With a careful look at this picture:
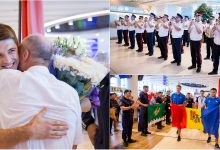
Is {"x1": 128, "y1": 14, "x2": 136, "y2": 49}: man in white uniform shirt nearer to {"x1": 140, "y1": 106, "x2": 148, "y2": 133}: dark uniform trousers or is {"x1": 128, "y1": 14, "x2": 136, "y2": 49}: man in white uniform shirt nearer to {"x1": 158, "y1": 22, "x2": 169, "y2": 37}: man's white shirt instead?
{"x1": 158, "y1": 22, "x2": 169, "y2": 37}: man's white shirt

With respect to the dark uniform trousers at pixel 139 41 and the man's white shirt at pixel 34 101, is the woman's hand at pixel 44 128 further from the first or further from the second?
the dark uniform trousers at pixel 139 41

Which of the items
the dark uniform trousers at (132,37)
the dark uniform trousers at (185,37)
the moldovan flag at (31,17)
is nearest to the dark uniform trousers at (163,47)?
the dark uniform trousers at (185,37)

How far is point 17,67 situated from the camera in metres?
1.54

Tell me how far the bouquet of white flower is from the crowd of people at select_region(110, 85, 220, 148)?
383 mm

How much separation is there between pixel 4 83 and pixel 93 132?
154cm

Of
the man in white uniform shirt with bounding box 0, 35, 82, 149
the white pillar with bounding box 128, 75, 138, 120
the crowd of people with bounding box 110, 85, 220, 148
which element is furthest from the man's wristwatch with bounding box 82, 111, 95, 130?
the man in white uniform shirt with bounding box 0, 35, 82, 149

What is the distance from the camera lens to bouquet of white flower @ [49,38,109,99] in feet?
6.26

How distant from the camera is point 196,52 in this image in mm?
2244

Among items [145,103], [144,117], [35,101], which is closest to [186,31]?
[145,103]

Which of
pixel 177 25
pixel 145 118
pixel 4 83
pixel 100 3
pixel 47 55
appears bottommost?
pixel 145 118

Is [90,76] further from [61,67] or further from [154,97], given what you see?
[154,97]

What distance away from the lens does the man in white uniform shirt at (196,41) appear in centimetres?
222

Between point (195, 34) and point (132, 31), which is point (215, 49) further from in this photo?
point (132, 31)

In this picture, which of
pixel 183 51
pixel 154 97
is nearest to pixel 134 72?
pixel 154 97
